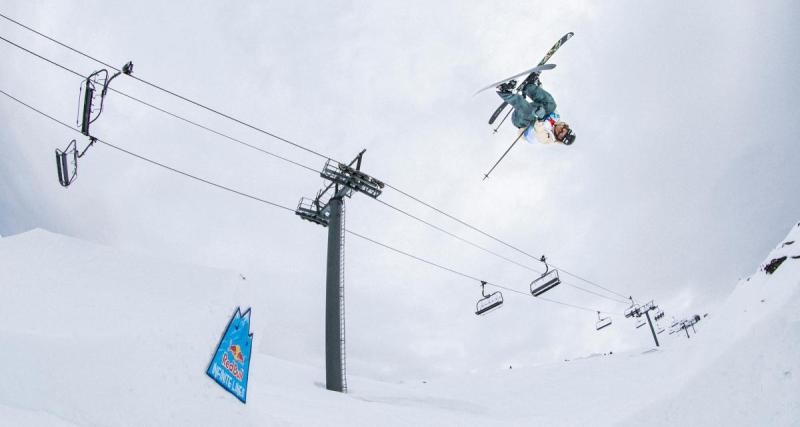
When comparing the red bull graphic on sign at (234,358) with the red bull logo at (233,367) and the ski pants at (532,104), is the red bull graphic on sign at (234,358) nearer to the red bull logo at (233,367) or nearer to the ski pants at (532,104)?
the red bull logo at (233,367)

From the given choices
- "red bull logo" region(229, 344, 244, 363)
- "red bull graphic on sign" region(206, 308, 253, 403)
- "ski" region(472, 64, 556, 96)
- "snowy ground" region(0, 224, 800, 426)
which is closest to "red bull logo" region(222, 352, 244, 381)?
"red bull graphic on sign" region(206, 308, 253, 403)

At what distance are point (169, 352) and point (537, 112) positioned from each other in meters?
9.63

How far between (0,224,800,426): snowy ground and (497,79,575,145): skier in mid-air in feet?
18.5

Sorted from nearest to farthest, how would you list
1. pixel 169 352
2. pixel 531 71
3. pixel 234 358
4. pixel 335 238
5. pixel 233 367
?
pixel 169 352
pixel 233 367
pixel 234 358
pixel 531 71
pixel 335 238

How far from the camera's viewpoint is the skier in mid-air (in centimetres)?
1015

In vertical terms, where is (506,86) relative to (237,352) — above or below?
above

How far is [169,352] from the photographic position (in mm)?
6105

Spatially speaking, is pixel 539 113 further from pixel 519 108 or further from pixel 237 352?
pixel 237 352

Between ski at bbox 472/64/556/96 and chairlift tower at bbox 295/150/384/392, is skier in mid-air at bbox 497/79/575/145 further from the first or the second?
chairlift tower at bbox 295/150/384/392

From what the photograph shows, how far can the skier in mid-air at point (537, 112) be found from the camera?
1015 cm

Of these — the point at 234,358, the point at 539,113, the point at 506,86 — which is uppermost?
the point at 506,86

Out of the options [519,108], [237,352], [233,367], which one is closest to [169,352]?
[233,367]

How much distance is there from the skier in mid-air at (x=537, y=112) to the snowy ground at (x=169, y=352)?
221 inches

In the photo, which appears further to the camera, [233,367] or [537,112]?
[537,112]
